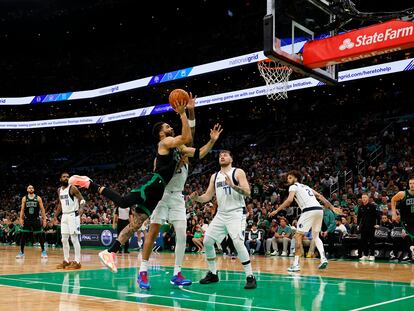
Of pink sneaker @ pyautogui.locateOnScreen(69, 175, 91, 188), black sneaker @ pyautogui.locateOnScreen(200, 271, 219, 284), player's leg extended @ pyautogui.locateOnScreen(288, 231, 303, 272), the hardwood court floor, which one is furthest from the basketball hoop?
pink sneaker @ pyautogui.locateOnScreen(69, 175, 91, 188)

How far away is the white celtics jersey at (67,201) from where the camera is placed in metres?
11.2

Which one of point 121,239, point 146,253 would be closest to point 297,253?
point 146,253

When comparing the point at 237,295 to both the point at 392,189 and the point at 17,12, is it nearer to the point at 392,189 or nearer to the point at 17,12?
the point at 392,189

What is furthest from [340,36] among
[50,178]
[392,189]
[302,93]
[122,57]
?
[50,178]

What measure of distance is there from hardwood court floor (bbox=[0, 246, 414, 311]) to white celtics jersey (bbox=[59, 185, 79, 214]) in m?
1.51

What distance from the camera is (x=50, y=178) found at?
42.6m

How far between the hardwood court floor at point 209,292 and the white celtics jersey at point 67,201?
4.97 ft

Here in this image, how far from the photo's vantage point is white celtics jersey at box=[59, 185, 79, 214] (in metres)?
11.2

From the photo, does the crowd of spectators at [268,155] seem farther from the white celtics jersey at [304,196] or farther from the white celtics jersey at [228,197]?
the white celtics jersey at [228,197]

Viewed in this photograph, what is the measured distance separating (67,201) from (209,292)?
533 cm

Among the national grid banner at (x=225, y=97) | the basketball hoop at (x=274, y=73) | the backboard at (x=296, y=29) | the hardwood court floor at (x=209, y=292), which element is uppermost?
the national grid banner at (x=225, y=97)

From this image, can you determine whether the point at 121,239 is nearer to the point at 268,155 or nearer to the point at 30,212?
the point at 30,212

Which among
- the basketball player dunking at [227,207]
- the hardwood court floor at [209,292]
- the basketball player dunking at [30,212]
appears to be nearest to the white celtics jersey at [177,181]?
the basketball player dunking at [227,207]

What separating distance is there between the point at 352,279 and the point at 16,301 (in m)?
5.84
